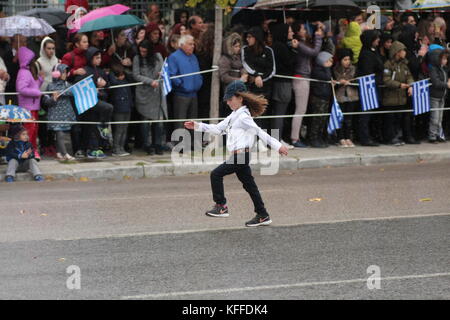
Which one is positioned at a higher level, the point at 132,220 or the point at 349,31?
the point at 349,31

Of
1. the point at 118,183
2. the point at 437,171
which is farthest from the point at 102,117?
the point at 437,171

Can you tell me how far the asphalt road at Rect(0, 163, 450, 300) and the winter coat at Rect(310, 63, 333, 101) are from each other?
11.5 ft

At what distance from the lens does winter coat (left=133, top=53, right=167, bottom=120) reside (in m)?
16.6

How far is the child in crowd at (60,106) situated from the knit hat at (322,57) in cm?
460

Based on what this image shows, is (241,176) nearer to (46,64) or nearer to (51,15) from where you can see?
(46,64)

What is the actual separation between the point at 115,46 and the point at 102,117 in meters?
1.28

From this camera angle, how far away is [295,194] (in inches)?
515

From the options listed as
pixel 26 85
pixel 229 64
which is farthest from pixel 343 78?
pixel 26 85

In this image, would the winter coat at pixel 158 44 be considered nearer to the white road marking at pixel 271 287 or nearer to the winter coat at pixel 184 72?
the winter coat at pixel 184 72

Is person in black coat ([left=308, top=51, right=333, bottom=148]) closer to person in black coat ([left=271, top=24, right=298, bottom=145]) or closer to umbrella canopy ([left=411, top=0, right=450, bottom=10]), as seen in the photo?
person in black coat ([left=271, top=24, right=298, bottom=145])

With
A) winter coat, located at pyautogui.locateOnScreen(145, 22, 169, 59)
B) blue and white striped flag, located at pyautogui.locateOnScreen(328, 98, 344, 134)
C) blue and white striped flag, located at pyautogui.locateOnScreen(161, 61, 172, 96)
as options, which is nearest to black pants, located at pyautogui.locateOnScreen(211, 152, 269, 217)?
blue and white striped flag, located at pyautogui.locateOnScreen(161, 61, 172, 96)

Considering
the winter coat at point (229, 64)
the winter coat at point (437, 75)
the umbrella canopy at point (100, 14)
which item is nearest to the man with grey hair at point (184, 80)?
the winter coat at point (229, 64)

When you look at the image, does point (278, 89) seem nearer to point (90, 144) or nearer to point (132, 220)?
point (90, 144)
